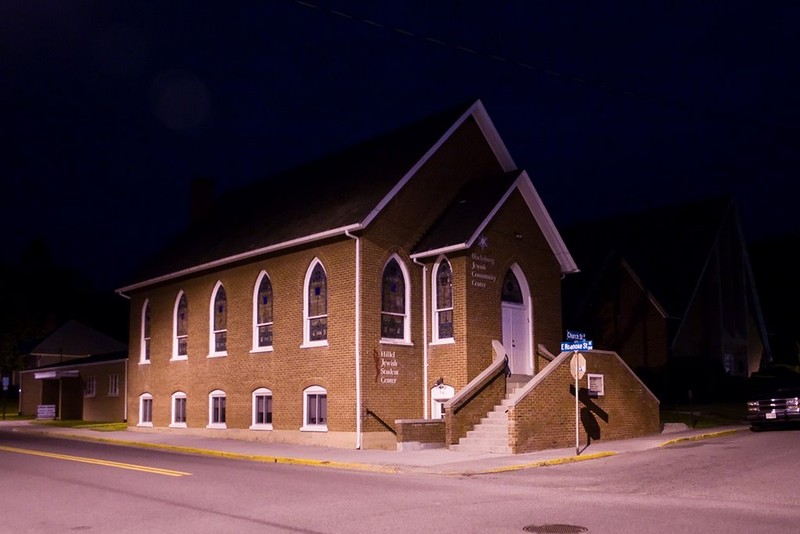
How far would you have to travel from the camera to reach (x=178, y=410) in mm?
32844

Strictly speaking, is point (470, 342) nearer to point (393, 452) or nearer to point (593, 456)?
point (393, 452)

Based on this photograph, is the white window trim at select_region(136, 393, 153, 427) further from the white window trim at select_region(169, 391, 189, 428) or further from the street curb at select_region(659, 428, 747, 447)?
the street curb at select_region(659, 428, 747, 447)

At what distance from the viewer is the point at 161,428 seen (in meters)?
33.3

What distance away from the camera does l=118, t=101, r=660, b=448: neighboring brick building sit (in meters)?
24.4

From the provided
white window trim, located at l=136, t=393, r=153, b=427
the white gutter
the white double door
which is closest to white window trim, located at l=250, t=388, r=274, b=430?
the white gutter

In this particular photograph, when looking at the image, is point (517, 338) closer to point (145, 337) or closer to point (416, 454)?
point (416, 454)

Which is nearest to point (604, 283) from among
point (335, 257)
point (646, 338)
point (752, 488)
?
point (646, 338)

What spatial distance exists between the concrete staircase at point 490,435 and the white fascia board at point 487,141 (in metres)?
6.20

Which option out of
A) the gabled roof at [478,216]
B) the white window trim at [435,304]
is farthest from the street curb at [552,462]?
the gabled roof at [478,216]

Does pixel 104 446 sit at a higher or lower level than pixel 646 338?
lower

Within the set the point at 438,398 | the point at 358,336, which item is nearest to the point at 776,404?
the point at 438,398

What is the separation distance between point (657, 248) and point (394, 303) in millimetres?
21652

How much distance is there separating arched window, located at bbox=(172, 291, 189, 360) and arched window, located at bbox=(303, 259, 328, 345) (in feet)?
27.4

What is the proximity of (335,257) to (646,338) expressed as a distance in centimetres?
1785
